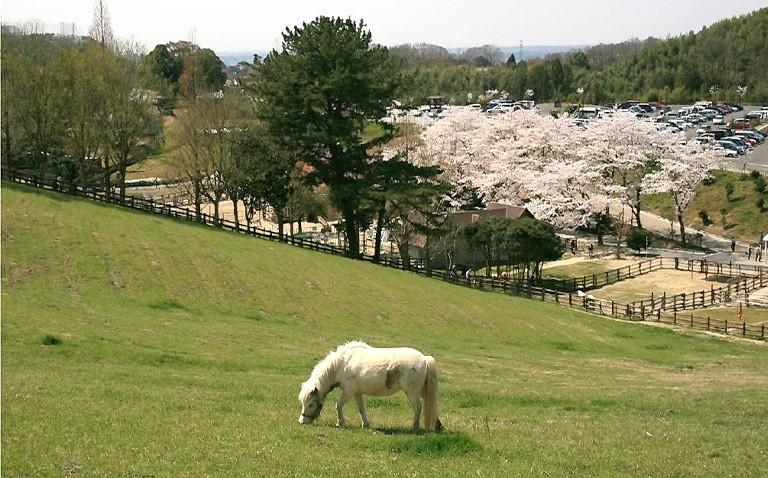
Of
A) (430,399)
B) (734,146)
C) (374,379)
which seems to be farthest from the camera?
(734,146)

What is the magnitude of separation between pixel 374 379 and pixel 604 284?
145 ft

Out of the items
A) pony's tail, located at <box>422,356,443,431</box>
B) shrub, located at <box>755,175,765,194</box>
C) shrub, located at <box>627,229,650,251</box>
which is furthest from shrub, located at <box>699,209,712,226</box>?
pony's tail, located at <box>422,356,443,431</box>

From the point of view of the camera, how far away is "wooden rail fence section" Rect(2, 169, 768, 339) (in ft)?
141

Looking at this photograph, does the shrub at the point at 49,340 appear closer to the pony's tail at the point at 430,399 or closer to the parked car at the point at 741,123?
the pony's tail at the point at 430,399

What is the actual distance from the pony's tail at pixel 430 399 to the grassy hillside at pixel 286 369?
23.5 inches

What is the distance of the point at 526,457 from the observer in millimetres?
12172

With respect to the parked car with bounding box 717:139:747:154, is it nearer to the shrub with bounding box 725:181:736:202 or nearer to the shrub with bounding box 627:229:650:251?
the shrub with bounding box 725:181:736:202

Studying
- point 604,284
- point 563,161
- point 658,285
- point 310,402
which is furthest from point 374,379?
point 563,161

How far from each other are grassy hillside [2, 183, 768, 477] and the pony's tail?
598mm

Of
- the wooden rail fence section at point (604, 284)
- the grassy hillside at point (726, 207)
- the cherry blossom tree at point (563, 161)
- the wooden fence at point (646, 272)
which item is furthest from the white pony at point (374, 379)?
the grassy hillside at point (726, 207)

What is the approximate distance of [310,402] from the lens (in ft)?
45.5

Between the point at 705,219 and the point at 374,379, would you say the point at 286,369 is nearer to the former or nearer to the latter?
the point at 374,379

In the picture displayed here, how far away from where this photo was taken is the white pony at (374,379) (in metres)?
13.5

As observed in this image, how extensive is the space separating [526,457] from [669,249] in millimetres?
61654
